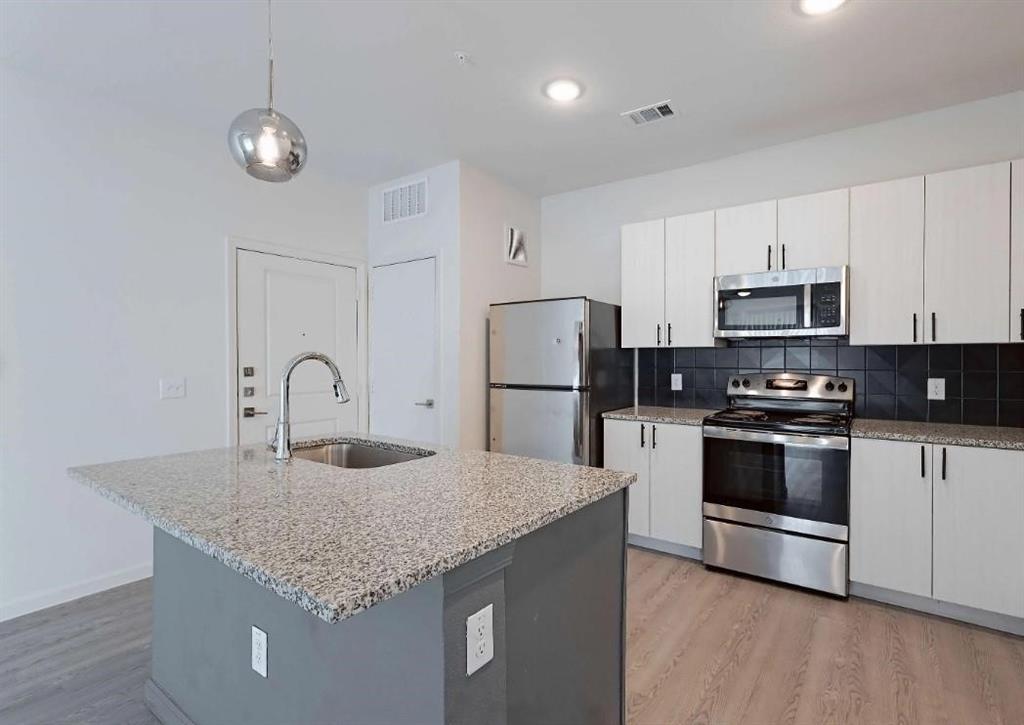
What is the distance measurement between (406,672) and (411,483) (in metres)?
0.57

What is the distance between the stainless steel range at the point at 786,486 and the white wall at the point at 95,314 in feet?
9.89

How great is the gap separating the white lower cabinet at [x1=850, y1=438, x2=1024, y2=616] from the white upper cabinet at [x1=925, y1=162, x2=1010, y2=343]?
60 centimetres

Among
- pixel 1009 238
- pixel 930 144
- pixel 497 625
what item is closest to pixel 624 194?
pixel 930 144

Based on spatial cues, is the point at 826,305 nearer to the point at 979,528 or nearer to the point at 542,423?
the point at 979,528

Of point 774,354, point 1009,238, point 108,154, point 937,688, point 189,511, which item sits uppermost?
point 108,154

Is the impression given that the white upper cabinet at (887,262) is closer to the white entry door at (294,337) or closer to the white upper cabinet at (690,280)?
the white upper cabinet at (690,280)

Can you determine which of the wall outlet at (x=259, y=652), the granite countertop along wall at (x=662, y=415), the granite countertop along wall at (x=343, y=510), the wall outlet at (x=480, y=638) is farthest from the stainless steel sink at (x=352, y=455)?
the granite countertop along wall at (x=662, y=415)

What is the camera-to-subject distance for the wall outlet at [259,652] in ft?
4.62

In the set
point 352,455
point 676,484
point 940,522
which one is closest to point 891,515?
point 940,522

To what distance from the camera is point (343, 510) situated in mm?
1310

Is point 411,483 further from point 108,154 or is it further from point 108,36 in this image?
point 108,154

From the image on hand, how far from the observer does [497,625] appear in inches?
44.6

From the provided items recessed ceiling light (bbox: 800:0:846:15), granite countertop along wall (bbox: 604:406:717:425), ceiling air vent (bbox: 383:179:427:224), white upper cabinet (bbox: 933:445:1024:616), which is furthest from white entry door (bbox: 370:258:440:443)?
white upper cabinet (bbox: 933:445:1024:616)

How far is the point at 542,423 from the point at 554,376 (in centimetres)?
32
